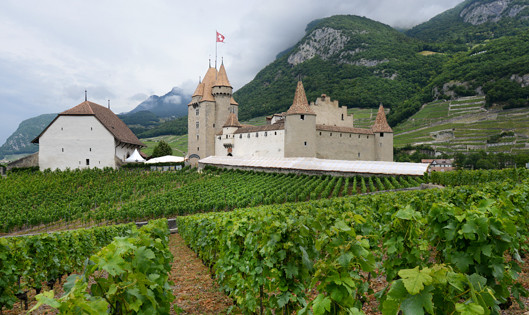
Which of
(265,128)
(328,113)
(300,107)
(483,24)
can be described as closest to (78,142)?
(265,128)

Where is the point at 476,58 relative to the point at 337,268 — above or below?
above

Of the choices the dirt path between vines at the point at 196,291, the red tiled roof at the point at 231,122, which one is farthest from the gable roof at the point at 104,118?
the dirt path between vines at the point at 196,291

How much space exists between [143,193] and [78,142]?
2348 cm

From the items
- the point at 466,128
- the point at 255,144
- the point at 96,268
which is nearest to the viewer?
the point at 96,268

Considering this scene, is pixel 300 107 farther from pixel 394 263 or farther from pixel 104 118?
pixel 394 263

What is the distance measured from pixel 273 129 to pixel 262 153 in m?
3.91

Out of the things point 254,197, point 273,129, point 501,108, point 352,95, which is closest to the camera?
point 254,197

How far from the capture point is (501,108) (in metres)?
76.5

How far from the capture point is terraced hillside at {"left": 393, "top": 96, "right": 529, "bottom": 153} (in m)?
63.6

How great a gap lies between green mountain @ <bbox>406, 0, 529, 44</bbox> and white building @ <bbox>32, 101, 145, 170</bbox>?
177564mm

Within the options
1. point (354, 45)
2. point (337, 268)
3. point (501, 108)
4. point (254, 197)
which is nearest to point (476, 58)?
point (501, 108)

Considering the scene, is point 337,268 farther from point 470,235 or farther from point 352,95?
point 352,95

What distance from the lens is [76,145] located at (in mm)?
48781

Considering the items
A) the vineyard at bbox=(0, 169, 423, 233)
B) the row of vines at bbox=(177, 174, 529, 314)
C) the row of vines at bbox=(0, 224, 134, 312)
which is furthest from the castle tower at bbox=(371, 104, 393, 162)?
the row of vines at bbox=(0, 224, 134, 312)
